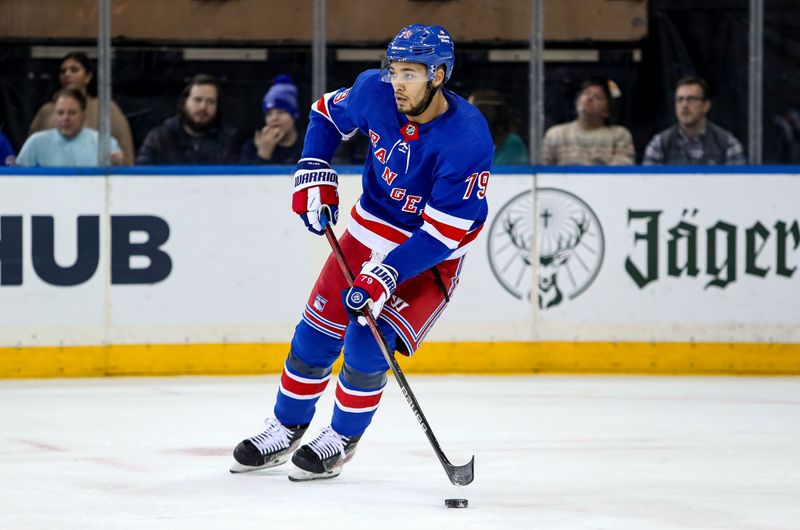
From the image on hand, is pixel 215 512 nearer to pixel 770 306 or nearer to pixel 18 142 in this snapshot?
pixel 18 142

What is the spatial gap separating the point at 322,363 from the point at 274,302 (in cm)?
246

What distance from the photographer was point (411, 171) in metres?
4.21

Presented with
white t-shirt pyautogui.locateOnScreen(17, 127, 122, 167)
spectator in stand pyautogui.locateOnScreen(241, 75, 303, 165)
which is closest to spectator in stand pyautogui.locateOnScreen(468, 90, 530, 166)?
spectator in stand pyautogui.locateOnScreen(241, 75, 303, 165)

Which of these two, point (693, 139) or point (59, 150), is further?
point (693, 139)

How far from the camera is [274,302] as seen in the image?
6.80 metres

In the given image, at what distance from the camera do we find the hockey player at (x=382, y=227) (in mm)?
4039

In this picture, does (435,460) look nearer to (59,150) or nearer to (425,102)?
(425,102)

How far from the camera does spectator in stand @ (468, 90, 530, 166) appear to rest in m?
6.94

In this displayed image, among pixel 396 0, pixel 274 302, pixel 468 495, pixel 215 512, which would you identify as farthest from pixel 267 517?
pixel 396 0

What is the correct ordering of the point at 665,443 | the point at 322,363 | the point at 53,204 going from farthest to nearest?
the point at 53,204
the point at 665,443
the point at 322,363

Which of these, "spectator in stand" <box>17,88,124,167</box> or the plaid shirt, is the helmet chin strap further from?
the plaid shirt

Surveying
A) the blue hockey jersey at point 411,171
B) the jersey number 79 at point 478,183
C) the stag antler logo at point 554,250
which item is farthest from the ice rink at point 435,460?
the jersey number 79 at point 478,183

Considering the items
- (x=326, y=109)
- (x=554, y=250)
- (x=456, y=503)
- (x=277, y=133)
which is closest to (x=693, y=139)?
(x=554, y=250)

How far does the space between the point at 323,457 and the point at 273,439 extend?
22 centimetres
